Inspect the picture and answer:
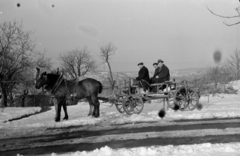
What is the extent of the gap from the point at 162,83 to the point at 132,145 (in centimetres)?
591

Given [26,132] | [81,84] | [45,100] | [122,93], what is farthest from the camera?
[45,100]

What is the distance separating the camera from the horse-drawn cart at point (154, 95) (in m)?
10.8

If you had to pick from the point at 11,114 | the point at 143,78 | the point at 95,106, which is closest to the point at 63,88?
the point at 95,106

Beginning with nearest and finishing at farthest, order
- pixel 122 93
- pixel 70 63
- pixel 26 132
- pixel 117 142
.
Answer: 1. pixel 117 142
2. pixel 26 132
3. pixel 122 93
4. pixel 70 63

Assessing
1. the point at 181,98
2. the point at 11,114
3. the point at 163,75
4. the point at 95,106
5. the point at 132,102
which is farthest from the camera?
the point at 11,114

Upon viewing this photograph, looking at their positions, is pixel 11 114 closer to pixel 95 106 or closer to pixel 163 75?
pixel 95 106

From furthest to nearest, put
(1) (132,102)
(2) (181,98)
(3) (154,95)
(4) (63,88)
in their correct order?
(2) (181,98)
(3) (154,95)
(1) (132,102)
(4) (63,88)

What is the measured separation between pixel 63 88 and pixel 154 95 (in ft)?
13.8

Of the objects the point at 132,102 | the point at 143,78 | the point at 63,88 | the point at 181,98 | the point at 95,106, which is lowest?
the point at 95,106

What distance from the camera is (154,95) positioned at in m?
11.1

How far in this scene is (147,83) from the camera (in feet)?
35.8

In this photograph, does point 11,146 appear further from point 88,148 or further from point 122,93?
point 122,93

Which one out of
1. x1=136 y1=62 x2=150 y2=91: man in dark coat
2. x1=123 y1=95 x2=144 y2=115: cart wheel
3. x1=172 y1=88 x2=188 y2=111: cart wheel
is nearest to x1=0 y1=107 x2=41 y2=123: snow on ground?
x1=123 y1=95 x2=144 y2=115: cart wheel

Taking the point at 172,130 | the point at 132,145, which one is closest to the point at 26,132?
the point at 132,145
